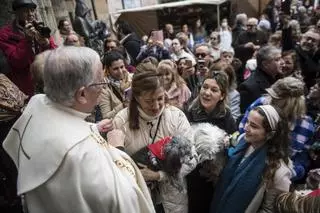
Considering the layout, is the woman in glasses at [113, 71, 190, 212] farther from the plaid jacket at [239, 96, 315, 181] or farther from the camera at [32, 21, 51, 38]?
the camera at [32, 21, 51, 38]

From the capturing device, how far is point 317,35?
4.24 meters

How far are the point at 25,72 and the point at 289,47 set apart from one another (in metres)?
3.84

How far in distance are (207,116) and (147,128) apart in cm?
70

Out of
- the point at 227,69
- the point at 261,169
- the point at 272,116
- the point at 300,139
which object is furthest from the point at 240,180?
the point at 227,69

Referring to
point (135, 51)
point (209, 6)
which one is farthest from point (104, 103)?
point (209, 6)

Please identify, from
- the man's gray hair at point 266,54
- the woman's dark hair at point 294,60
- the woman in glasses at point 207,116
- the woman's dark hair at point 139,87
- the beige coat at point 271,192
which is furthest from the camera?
the woman's dark hair at point 294,60

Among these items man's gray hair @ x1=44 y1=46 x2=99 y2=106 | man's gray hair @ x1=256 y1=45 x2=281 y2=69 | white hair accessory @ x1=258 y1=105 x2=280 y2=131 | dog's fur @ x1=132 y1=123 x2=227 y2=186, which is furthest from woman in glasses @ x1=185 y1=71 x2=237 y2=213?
man's gray hair @ x1=44 y1=46 x2=99 y2=106

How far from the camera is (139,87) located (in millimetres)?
2049

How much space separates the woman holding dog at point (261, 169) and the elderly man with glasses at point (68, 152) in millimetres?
935

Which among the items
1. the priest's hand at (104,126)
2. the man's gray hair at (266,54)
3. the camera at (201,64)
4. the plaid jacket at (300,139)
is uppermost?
the priest's hand at (104,126)

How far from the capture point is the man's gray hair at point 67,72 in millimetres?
1177

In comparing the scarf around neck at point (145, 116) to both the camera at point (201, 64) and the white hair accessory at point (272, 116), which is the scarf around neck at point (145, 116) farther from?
the camera at point (201, 64)

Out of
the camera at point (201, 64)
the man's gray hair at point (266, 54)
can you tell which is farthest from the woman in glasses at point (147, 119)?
the camera at point (201, 64)

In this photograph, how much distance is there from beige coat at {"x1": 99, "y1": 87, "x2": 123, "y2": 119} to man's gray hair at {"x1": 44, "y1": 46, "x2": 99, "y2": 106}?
→ 146 centimetres
